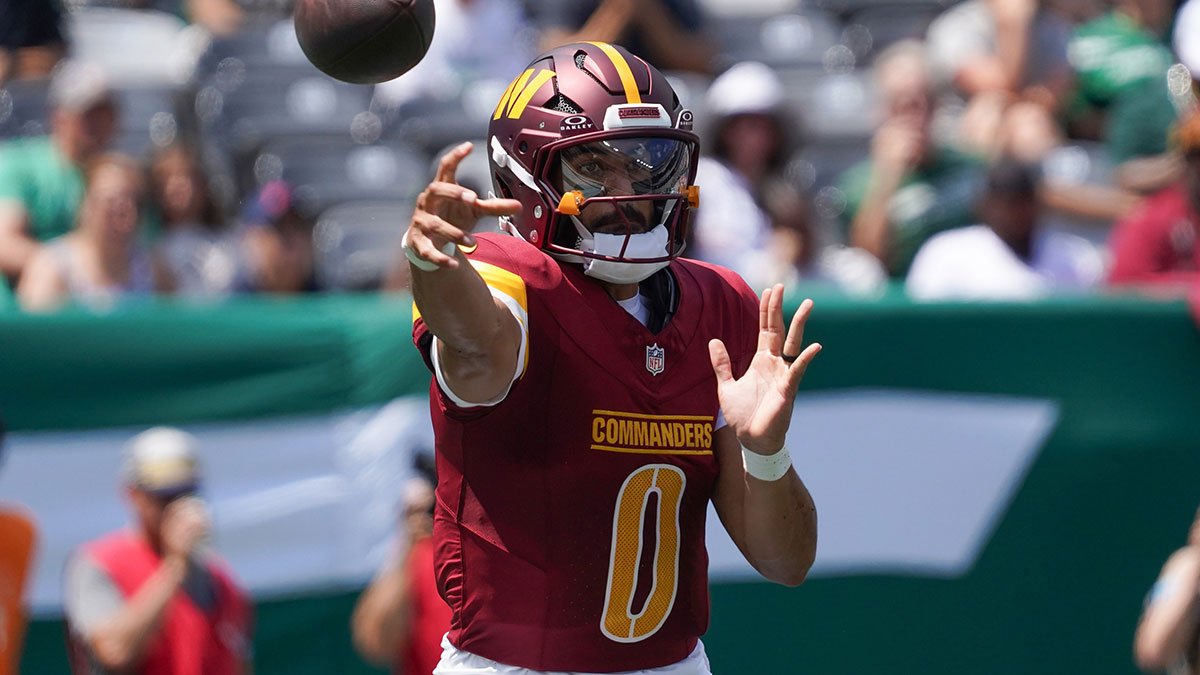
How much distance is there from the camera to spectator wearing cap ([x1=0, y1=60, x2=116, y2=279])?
6551 millimetres

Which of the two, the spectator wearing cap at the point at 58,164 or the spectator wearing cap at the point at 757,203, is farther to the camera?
the spectator wearing cap at the point at 757,203

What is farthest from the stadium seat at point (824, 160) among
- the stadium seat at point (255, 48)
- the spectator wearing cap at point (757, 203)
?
the stadium seat at point (255, 48)

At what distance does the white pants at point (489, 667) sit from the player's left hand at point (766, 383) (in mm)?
466

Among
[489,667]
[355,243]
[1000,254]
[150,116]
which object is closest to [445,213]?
[489,667]

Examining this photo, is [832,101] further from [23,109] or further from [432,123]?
[23,109]

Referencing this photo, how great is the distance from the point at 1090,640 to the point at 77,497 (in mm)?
3625

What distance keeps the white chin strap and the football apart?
55 centimetres

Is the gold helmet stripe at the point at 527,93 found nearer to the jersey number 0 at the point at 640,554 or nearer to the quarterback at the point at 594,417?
the quarterback at the point at 594,417

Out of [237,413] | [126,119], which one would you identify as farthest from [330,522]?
[126,119]

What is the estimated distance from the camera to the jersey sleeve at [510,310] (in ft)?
9.23

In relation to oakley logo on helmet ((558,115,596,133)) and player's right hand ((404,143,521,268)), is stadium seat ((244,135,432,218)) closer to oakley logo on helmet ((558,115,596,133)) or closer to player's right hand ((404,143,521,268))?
oakley logo on helmet ((558,115,596,133))

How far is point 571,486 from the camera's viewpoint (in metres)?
2.98

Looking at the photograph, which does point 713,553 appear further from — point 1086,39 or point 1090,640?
point 1086,39

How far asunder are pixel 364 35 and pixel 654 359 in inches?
33.7
